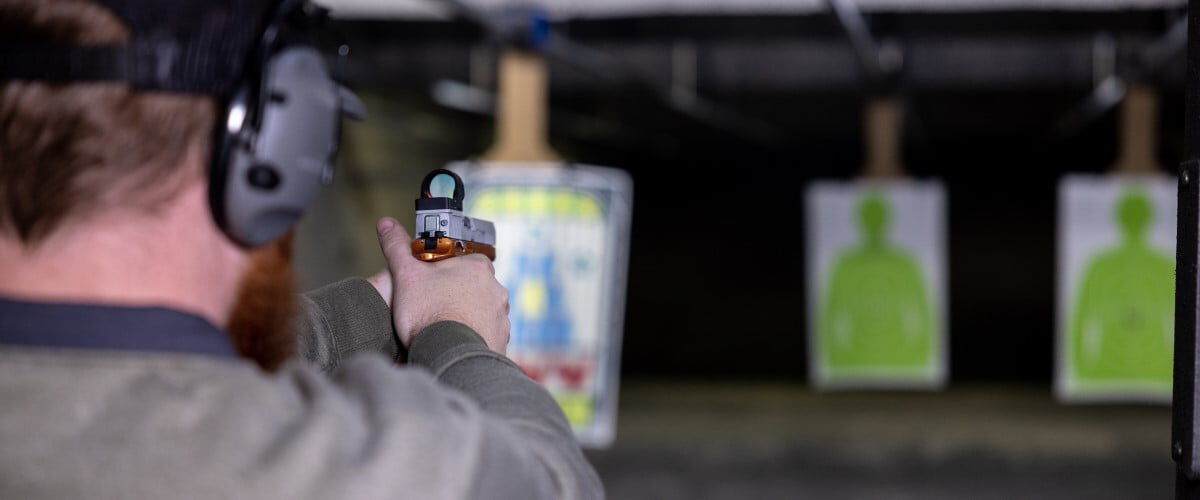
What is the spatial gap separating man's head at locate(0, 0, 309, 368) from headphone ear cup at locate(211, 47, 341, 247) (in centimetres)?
2

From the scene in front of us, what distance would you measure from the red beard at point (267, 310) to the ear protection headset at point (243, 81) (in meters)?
0.02

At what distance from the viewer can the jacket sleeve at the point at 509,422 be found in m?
0.70

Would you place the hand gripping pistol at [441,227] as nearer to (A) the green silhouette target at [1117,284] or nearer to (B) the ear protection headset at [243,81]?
(B) the ear protection headset at [243,81]

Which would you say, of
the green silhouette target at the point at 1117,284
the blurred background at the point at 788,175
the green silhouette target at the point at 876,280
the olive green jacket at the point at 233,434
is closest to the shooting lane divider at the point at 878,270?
the green silhouette target at the point at 876,280

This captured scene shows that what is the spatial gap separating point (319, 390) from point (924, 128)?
10.4 metres

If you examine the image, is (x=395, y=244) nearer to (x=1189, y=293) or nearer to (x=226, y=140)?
(x=226, y=140)

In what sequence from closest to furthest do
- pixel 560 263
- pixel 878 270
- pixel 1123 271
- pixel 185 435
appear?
pixel 185 435 < pixel 560 263 < pixel 1123 271 < pixel 878 270

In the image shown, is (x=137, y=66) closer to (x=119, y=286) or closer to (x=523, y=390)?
(x=119, y=286)

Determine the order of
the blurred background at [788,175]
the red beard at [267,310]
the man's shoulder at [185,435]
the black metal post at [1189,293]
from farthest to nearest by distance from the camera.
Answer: the blurred background at [788,175]
the black metal post at [1189,293]
the red beard at [267,310]
the man's shoulder at [185,435]

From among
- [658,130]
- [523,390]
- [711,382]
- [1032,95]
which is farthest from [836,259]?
[523,390]

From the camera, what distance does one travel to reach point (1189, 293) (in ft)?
2.85

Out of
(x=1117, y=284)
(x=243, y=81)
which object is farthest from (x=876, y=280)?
(x=243, y=81)

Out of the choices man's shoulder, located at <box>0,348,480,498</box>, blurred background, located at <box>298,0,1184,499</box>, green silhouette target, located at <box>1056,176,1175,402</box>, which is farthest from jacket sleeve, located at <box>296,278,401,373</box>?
green silhouette target, located at <box>1056,176,1175,402</box>

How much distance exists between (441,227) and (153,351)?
0.29 meters
